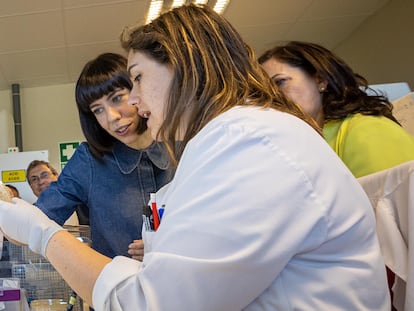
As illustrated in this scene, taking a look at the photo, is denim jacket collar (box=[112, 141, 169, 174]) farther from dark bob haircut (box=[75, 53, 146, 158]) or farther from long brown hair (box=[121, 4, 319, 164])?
long brown hair (box=[121, 4, 319, 164])

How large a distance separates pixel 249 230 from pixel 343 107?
87 cm

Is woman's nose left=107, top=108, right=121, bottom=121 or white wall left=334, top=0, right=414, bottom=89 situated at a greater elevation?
white wall left=334, top=0, right=414, bottom=89

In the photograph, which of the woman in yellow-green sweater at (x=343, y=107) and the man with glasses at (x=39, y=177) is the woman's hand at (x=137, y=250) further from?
the man with glasses at (x=39, y=177)

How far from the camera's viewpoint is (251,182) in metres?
0.44

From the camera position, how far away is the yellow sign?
371cm

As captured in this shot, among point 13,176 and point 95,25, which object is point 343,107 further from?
Answer: point 13,176

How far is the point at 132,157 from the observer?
49.1 inches

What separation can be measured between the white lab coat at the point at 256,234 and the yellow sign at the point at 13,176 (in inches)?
140

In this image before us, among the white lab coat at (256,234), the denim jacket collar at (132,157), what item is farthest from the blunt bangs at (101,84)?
the white lab coat at (256,234)

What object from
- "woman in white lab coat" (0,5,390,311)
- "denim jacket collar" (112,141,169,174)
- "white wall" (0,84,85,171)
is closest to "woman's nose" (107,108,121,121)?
"denim jacket collar" (112,141,169,174)

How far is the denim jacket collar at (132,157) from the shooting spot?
1.23m

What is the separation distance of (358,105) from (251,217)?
2.80ft

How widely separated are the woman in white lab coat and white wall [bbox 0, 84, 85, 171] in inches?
149

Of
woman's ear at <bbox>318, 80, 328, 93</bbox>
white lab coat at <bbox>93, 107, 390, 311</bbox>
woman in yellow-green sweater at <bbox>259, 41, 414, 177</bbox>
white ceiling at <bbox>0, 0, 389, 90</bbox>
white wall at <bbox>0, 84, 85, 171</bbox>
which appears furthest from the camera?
white wall at <bbox>0, 84, 85, 171</bbox>
